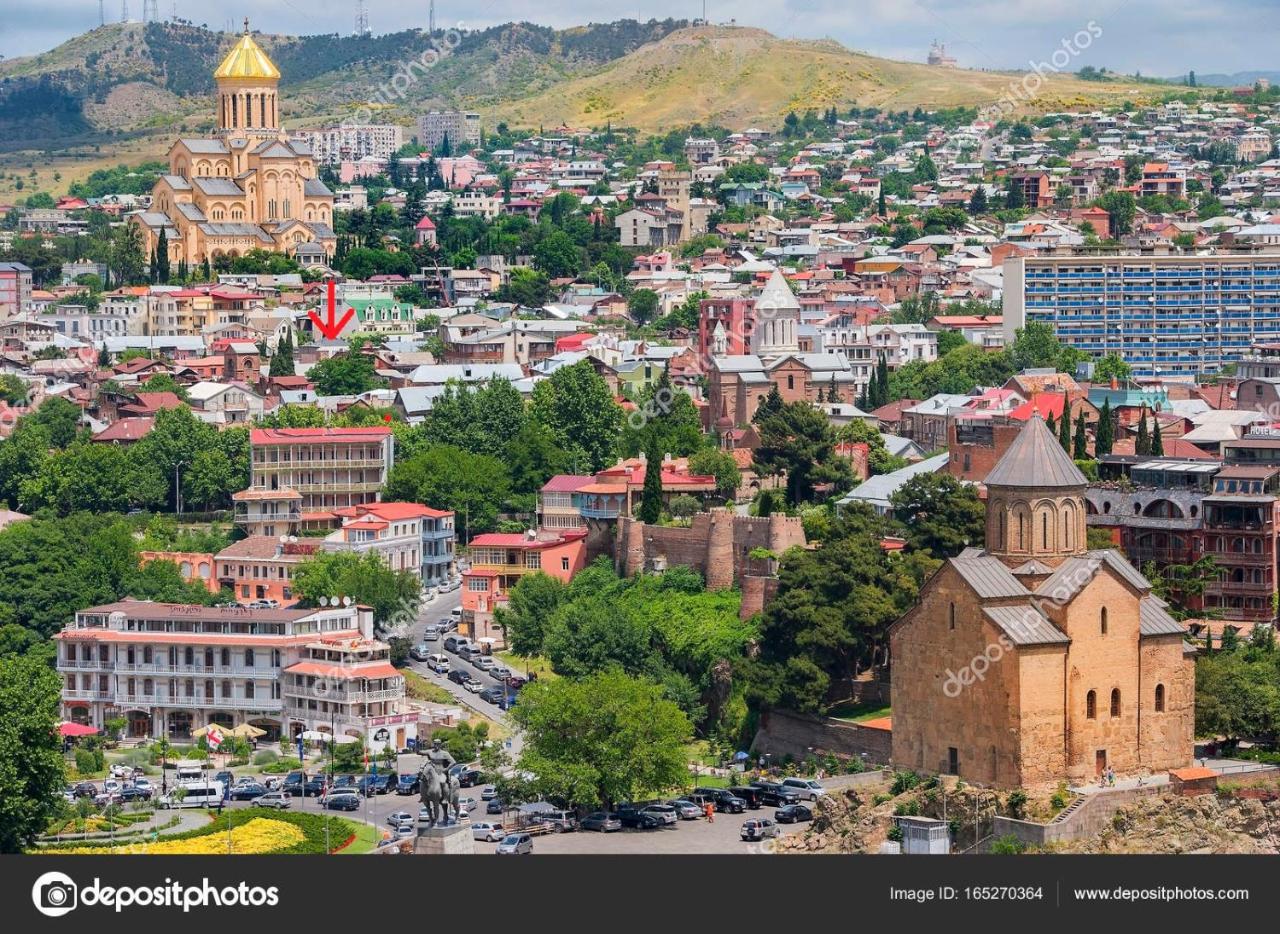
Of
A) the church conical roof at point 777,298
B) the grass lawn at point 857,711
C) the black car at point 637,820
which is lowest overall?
the black car at point 637,820

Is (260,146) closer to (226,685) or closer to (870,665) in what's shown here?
(226,685)

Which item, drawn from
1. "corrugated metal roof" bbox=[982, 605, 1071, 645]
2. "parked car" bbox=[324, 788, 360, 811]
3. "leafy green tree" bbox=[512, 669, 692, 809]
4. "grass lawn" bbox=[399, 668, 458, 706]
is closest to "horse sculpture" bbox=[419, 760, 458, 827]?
"corrugated metal roof" bbox=[982, 605, 1071, 645]

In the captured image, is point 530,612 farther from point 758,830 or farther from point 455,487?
point 758,830

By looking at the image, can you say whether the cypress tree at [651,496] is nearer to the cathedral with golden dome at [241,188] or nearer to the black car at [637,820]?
the black car at [637,820]

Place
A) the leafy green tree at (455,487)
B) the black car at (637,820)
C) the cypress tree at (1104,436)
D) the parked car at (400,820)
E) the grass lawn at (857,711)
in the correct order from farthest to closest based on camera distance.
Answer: the leafy green tree at (455,487), the cypress tree at (1104,436), the grass lawn at (857,711), the parked car at (400,820), the black car at (637,820)

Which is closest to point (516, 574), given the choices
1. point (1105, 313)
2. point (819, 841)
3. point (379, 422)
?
point (379, 422)

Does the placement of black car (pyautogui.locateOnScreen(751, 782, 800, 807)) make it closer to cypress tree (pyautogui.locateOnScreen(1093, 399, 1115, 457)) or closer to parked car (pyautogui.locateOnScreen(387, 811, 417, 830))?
parked car (pyautogui.locateOnScreen(387, 811, 417, 830))

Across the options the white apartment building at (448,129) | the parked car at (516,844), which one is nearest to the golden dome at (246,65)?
the white apartment building at (448,129)
